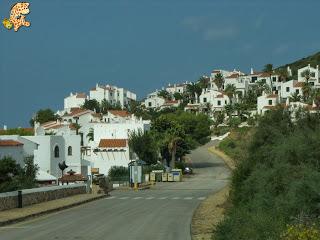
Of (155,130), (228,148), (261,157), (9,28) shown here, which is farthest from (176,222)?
(228,148)

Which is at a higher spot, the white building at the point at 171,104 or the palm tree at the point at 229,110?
the white building at the point at 171,104

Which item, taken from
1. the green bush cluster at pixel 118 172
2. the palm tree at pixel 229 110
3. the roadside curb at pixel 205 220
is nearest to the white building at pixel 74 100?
the palm tree at pixel 229 110

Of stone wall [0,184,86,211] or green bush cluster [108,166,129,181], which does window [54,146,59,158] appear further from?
stone wall [0,184,86,211]

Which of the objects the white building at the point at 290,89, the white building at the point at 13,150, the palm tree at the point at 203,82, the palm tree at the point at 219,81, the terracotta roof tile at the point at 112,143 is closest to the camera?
the white building at the point at 13,150

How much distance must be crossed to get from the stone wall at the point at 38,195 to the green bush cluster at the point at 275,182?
10590mm

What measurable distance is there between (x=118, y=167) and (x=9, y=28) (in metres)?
64.7

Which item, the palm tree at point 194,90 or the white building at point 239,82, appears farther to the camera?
the palm tree at point 194,90

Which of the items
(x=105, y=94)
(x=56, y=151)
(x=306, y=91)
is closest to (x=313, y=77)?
(x=306, y=91)

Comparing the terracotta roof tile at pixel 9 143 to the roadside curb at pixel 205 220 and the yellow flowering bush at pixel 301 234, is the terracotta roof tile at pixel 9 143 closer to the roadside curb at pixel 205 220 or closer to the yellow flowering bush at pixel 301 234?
the roadside curb at pixel 205 220

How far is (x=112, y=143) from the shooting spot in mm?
93812

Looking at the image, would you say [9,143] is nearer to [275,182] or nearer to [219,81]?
[275,182]

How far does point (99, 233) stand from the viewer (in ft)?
74.4

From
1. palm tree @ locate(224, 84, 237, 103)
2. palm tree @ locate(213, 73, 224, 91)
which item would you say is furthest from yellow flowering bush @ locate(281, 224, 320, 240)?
palm tree @ locate(213, 73, 224, 91)

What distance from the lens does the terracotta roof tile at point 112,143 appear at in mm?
92762
